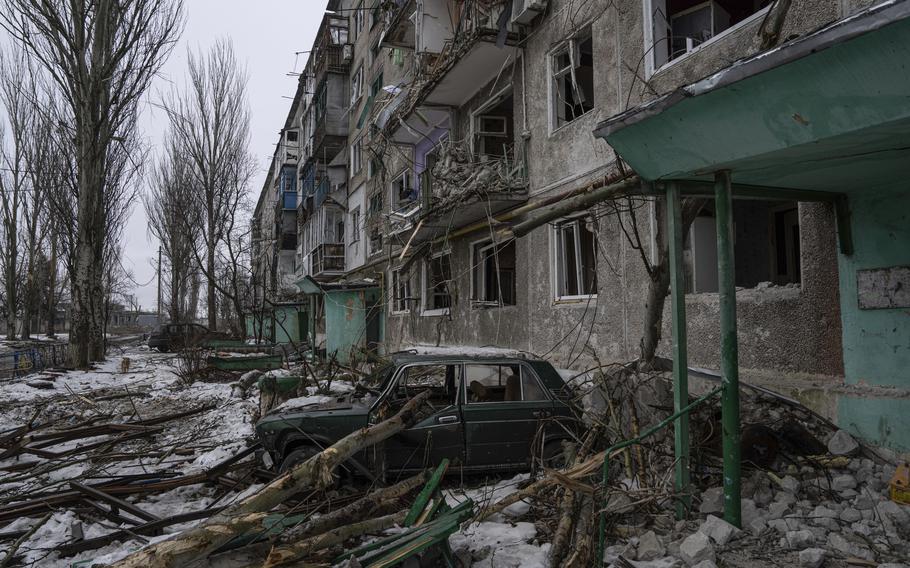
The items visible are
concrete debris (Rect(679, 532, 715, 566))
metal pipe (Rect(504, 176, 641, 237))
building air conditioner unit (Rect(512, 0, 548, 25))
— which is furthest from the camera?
building air conditioner unit (Rect(512, 0, 548, 25))

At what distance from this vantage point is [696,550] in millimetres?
3676

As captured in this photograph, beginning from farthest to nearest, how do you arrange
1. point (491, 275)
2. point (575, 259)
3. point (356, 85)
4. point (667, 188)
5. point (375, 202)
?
point (356, 85)
point (375, 202)
point (491, 275)
point (575, 259)
point (667, 188)

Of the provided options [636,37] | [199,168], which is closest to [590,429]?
[636,37]

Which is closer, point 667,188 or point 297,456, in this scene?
point 667,188

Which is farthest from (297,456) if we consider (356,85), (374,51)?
(356,85)

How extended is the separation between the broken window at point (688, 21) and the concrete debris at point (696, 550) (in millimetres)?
6180

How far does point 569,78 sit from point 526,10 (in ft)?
4.99

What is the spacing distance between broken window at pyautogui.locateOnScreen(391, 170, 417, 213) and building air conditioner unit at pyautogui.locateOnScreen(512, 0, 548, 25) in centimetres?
694

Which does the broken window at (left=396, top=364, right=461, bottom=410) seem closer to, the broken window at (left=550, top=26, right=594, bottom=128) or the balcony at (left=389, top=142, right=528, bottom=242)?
the balcony at (left=389, top=142, right=528, bottom=242)

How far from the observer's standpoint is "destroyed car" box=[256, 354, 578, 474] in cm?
566

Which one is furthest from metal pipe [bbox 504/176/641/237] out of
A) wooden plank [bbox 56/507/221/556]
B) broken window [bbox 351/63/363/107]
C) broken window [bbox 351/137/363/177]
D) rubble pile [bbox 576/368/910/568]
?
broken window [bbox 351/63/363/107]

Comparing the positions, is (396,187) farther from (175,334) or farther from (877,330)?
(175,334)

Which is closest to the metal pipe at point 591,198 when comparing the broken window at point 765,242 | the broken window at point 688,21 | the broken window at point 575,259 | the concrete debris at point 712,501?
the concrete debris at point 712,501

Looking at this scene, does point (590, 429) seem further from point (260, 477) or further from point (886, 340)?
point (260, 477)
